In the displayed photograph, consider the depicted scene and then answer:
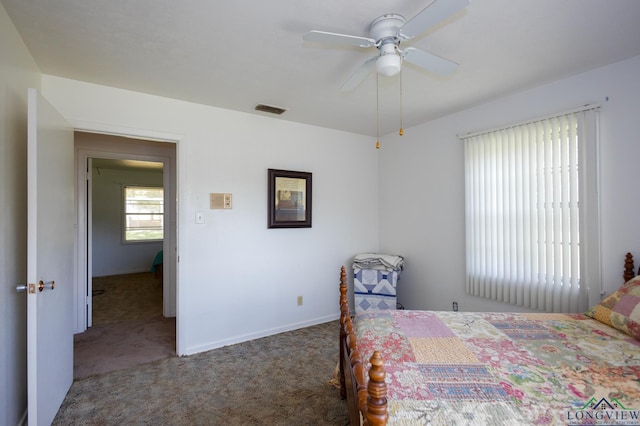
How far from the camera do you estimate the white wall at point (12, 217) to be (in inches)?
63.7

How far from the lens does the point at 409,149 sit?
3.83 metres

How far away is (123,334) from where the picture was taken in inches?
136

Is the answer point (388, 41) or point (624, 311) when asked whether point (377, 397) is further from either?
point (624, 311)

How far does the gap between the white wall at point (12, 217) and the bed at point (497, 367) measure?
192cm

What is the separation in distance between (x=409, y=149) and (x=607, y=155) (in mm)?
1930

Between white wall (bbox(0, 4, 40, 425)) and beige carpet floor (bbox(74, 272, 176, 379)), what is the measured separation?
88 centimetres

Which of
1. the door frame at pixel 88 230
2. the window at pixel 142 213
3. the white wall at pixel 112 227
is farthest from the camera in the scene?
the window at pixel 142 213

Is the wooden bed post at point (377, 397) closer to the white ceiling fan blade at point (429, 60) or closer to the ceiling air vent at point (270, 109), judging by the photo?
the white ceiling fan blade at point (429, 60)

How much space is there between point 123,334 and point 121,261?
14.2 ft

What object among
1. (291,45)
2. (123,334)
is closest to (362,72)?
(291,45)

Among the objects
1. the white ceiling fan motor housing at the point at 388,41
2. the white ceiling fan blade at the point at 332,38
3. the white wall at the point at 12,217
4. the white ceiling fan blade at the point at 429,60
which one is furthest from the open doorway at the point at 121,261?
the white ceiling fan blade at the point at 429,60

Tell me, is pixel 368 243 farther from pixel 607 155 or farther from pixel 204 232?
pixel 607 155

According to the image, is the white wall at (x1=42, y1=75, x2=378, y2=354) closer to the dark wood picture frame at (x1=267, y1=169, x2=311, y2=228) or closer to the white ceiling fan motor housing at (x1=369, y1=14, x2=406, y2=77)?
the dark wood picture frame at (x1=267, y1=169, x2=311, y2=228)

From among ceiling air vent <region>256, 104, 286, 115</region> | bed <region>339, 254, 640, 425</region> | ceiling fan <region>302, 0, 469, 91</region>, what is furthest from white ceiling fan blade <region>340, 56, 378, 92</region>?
bed <region>339, 254, 640, 425</region>
